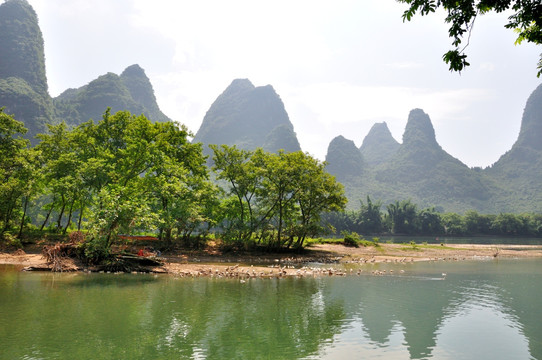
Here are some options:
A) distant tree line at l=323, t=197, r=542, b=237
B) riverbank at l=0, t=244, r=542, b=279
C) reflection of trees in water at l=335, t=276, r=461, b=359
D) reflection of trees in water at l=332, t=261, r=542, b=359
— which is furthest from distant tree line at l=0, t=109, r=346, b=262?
distant tree line at l=323, t=197, r=542, b=237

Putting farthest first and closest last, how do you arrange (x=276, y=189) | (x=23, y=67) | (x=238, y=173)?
(x=23, y=67) < (x=238, y=173) < (x=276, y=189)

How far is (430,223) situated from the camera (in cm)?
12800

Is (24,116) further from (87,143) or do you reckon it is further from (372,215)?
(372,215)

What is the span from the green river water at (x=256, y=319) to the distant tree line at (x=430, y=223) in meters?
105

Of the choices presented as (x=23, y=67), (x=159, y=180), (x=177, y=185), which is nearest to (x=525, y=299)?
(x=177, y=185)

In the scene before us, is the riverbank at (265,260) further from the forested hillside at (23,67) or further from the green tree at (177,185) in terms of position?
the forested hillside at (23,67)

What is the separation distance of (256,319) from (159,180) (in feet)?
86.0

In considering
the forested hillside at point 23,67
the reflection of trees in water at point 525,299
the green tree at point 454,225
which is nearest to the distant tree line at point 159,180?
the reflection of trees in water at point 525,299

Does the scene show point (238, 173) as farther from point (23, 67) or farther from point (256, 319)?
point (23, 67)

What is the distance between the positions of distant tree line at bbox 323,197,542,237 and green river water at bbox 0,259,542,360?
10540cm

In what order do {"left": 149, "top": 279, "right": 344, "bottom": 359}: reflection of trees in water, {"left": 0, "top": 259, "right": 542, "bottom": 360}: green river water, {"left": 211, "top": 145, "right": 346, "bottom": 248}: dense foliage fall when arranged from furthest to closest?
{"left": 211, "top": 145, "right": 346, "bottom": 248}: dense foliage → {"left": 149, "top": 279, "right": 344, "bottom": 359}: reflection of trees in water → {"left": 0, "top": 259, "right": 542, "bottom": 360}: green river water

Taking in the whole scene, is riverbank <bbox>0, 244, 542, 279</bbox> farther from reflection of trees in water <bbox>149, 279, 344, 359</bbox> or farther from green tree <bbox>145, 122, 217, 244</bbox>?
reflection of trees in water <bbox>149, 279, 344, 359</bbox>

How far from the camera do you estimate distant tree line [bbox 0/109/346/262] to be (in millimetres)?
37000

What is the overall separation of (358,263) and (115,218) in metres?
28.4
